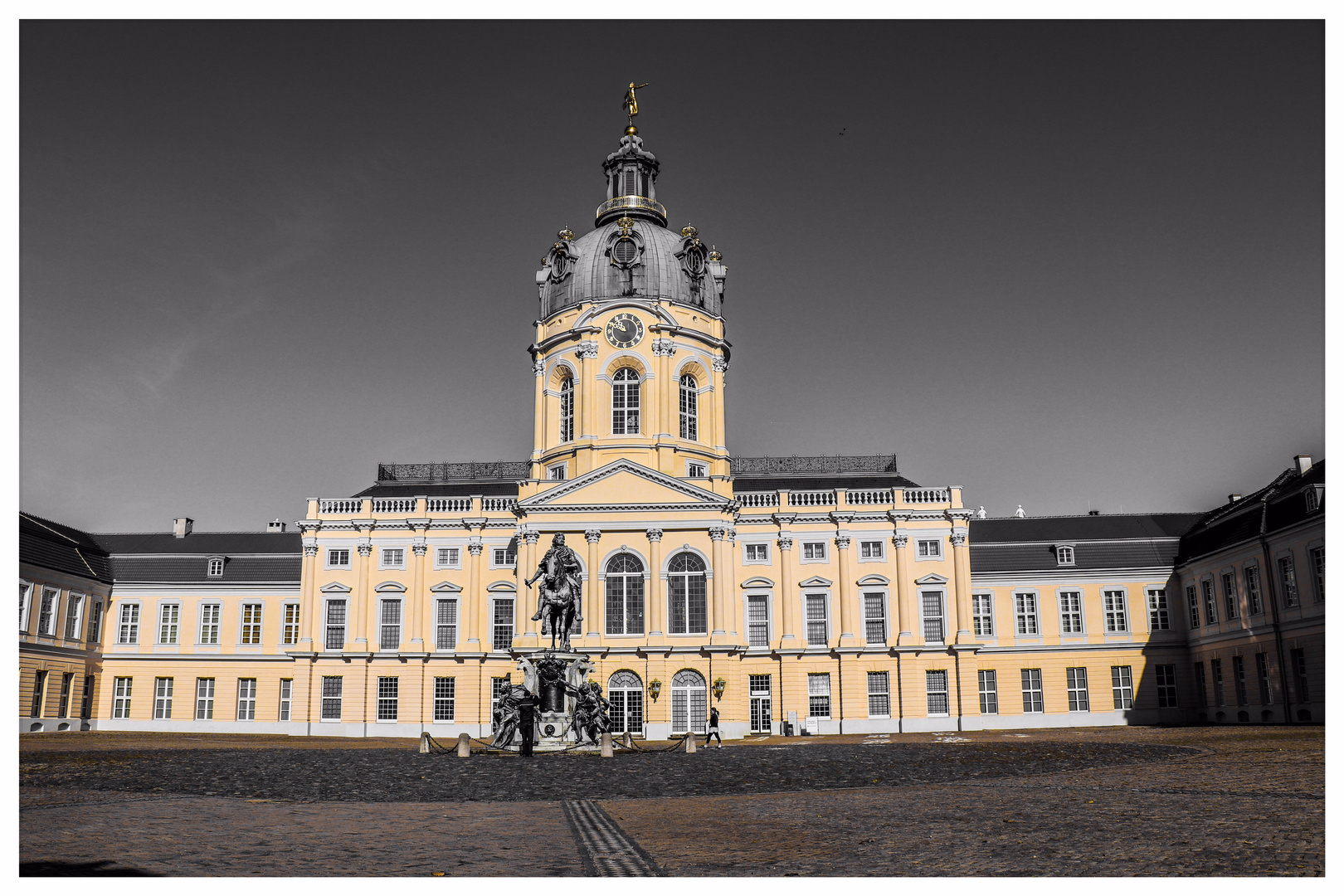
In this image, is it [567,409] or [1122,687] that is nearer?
[1122,687]

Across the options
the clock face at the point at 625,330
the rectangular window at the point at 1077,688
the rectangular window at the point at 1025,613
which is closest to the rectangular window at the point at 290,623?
the clock face at the point at 625,330

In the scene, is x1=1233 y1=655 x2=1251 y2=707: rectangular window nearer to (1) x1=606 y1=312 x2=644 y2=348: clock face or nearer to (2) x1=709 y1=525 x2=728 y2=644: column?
(2) x1=709 y1=525 x2=728 y2=644: column

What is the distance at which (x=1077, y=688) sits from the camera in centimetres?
5450

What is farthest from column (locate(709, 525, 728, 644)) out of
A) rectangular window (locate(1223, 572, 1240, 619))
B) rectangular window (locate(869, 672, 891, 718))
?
rectangular window (locate(1223, 572, 1240, 619))

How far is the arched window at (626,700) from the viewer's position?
49.1 meters

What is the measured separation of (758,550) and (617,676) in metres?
9.04

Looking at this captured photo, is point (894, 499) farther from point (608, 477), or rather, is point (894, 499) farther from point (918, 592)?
point (608, 477)

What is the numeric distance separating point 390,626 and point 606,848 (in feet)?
146

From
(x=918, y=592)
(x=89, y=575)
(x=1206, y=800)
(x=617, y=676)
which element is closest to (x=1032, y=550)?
(x=918, y=592)

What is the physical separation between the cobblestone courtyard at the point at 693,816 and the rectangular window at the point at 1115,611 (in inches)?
1183

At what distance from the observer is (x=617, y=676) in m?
49.5

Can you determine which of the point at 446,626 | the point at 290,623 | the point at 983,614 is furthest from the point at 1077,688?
the point at 290,623

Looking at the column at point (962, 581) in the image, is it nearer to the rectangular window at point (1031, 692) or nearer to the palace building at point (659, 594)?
the palace building at point (659, 594)

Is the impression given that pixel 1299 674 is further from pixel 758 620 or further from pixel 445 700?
pixel 445 700
